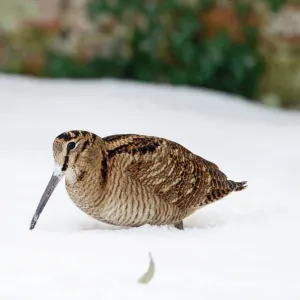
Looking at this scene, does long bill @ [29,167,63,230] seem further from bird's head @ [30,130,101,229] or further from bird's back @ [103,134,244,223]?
bird's back @ [103,134,244,223]

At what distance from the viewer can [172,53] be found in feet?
23.4

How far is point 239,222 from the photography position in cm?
342

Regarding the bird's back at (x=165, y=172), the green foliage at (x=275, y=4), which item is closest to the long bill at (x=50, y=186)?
the bird's back at (x=165, y=172)

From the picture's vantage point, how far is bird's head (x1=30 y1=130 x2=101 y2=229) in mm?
3148

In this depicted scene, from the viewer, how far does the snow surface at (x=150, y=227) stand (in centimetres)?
270

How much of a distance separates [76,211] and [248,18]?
3.69 metres

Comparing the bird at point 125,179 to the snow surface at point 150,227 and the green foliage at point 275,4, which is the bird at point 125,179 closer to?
the snow surface at point 150,227

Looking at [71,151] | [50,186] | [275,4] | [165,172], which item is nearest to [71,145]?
[71,151]

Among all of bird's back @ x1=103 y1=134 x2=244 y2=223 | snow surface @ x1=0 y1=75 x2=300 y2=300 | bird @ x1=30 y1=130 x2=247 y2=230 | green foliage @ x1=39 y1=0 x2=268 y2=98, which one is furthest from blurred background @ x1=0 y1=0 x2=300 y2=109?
bird @ x1=30 y1=130 x2=247 y2=230

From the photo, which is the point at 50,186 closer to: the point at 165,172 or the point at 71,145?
the point at 71,145

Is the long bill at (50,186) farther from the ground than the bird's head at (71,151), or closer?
closer

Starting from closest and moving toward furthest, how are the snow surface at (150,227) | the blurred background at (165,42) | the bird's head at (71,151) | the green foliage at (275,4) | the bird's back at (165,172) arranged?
the snow surface at (150,227) → the bird's head at (71,151) → the bird's back at (165,172) → the green foliage at (275,4) → the blurred background at (165,42)

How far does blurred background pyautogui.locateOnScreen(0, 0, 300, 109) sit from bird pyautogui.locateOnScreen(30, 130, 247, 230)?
3640mm

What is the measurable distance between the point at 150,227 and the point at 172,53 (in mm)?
4013
